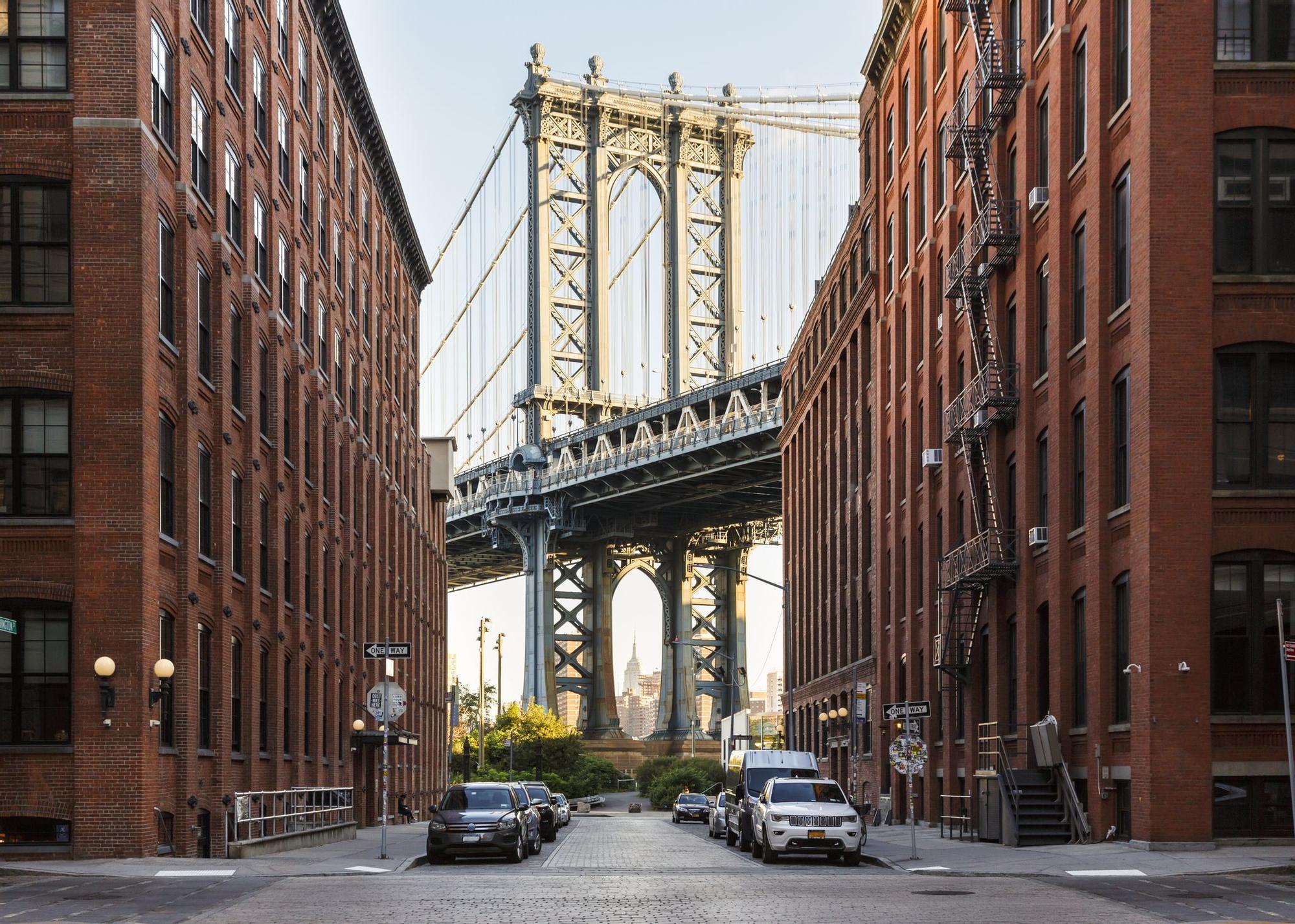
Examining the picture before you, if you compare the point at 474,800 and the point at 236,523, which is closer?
the point at 474,800

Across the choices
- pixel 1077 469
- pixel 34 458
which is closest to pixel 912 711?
pixel 1077 469

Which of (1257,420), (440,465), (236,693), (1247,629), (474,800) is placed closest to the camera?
(1247,629)

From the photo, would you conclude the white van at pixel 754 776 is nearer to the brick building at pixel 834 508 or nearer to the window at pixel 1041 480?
the window at pixel 1041 480

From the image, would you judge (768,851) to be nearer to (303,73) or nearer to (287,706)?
(287,706)

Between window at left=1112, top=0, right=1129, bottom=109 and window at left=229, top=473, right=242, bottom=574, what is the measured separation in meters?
19.5

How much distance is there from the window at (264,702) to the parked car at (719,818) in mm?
12244

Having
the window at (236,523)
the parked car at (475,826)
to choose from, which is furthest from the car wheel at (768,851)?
the window at (236,523)

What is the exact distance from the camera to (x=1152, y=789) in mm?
29672

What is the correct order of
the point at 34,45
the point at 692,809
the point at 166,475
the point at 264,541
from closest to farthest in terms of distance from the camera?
1. the point at 34,45
2. the point at 166,475
3. the point at 264,541
4. the point at 692,809

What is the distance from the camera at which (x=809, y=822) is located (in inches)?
1262

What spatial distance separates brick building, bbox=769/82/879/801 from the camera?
64.9 metres

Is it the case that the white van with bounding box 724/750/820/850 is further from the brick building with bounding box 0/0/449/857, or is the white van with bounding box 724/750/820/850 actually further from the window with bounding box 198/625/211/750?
the window with bounding box 198/625/211/750

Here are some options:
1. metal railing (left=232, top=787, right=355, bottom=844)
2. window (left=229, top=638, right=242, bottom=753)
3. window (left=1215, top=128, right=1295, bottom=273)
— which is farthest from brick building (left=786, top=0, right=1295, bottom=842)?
window (left=229, top=638, right=242, bottom=753)

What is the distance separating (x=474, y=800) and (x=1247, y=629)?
1460 centimetres
